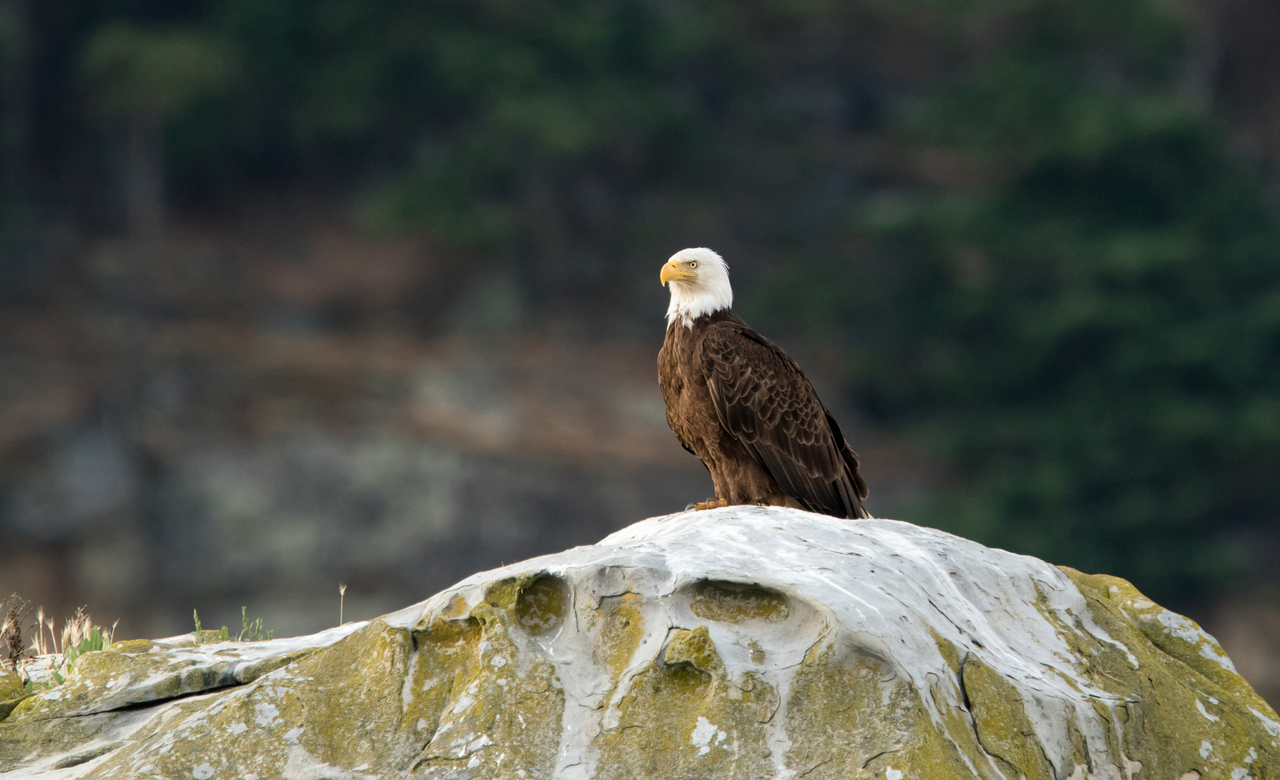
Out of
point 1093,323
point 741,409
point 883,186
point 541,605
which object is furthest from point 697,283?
point 883,186

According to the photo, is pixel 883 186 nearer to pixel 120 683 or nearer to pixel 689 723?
pixel 120 683

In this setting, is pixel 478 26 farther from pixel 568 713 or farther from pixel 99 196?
pixel 568 713

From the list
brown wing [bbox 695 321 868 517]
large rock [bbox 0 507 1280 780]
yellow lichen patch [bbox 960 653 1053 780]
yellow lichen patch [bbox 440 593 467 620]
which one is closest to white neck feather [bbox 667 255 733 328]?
brown wing [bbox 695 321 868 517]

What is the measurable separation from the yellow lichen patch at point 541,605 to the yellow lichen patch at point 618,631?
0.51 feet

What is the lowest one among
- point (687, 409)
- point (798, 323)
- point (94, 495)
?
point (687, 409)

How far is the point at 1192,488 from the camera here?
24.9m

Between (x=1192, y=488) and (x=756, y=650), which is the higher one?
(x=1192, y=488)

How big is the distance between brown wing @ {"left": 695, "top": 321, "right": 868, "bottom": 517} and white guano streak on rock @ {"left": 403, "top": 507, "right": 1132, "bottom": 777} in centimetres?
187

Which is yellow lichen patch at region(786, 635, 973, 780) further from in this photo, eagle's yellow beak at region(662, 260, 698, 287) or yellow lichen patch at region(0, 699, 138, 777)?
eagle's yellow beak at region(662, 260, 698, 287)

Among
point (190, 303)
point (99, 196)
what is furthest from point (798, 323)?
point (99, 196)

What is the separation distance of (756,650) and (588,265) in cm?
2481

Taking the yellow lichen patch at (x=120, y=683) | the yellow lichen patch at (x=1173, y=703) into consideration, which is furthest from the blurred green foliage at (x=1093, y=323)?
the yellow lichen patch at (x=120, y=683)

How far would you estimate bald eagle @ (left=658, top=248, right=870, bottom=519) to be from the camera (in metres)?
7.59

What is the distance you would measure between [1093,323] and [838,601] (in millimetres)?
21201
